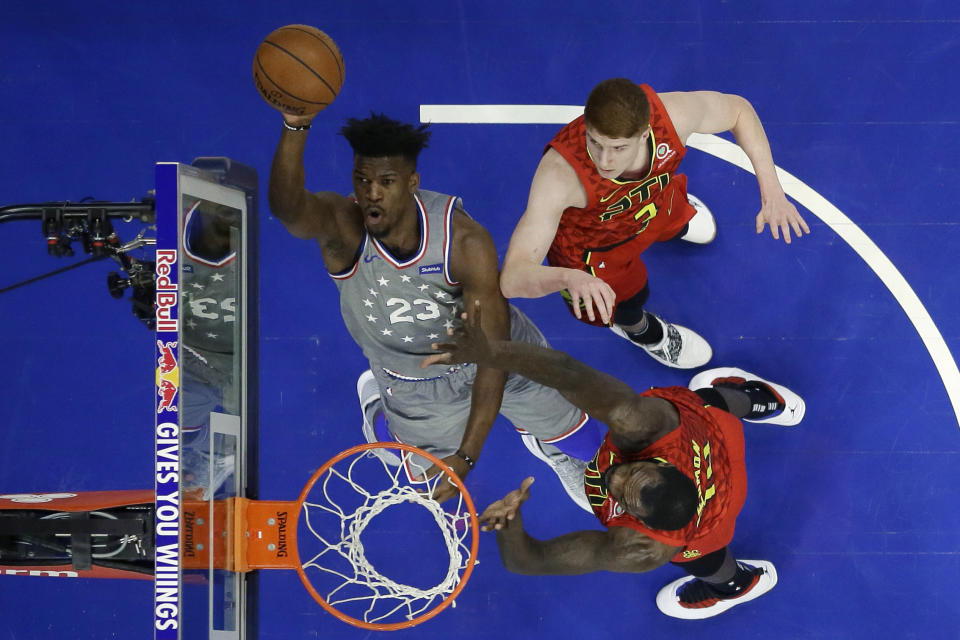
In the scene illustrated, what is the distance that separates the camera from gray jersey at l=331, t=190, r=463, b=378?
12.3ft

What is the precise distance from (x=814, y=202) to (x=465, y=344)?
2963mm

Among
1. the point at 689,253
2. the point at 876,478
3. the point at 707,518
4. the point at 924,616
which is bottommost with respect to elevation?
the point at 924,616

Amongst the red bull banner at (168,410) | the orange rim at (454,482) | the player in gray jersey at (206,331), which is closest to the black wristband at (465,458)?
the orange rim at (454,482)

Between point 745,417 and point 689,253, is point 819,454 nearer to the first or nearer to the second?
point 745,417

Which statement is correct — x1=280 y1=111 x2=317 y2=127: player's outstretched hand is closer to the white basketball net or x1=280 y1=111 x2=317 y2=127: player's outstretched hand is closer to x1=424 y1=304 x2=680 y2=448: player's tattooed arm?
x1=424 y1=304 x2=680 y2=448: player's tattooed arm

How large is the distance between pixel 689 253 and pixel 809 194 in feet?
2.72

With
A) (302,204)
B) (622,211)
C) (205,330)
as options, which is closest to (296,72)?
(302,204)

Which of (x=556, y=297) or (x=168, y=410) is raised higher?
(x=556, y=297)

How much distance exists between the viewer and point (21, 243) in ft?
17.0

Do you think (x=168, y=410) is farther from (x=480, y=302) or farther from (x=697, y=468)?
(x=697, y=468)

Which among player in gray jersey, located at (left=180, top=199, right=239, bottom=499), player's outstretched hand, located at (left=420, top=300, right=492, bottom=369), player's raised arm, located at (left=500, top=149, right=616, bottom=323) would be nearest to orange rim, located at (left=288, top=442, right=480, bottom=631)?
player in gray jersey, located at (left=180, top=199, right=239, bottom=499)

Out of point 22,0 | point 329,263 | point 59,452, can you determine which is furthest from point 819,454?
point 22,0

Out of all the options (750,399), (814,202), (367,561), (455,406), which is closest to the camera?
(455,406)

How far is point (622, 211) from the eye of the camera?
152 inches
